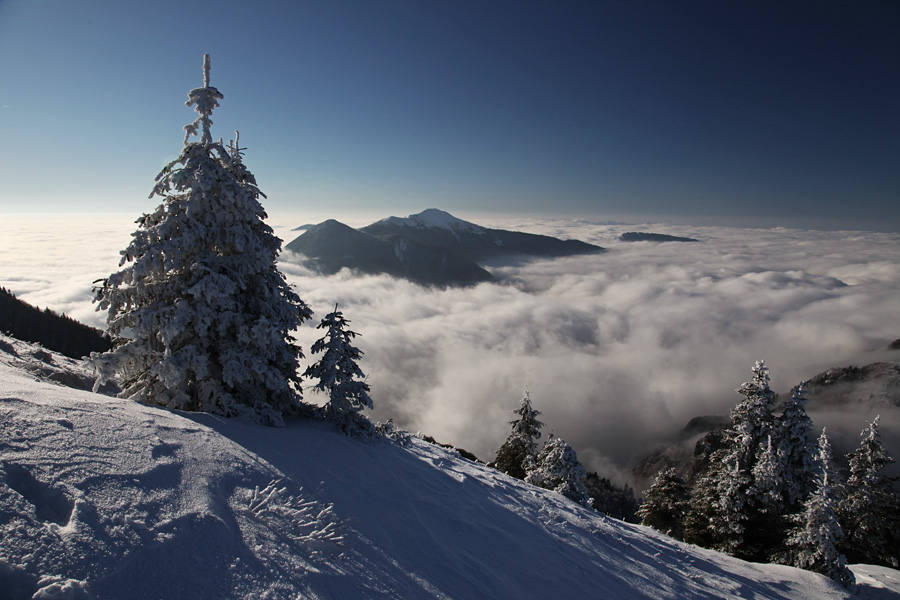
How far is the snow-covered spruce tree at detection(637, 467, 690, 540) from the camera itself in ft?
93.9

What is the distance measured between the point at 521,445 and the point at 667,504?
1163 cm

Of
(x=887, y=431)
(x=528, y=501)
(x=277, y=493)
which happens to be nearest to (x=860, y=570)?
(x=528, y=501)

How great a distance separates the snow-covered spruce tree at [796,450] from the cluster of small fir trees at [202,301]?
75.1 feet

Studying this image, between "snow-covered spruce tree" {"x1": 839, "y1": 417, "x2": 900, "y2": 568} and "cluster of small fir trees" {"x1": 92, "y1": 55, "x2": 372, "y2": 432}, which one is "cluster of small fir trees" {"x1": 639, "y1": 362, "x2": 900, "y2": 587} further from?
→ "cluster of small fir trees" {"x1": 92, "y1": 55, "x2": 372, "y2": 432}

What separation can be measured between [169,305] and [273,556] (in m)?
8.15

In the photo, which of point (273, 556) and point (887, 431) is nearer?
point (273, 556)

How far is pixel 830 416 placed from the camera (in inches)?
5915

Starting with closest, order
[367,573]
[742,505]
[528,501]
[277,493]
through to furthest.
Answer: [367,573] → [277,493] → [528,501] → [742,505]

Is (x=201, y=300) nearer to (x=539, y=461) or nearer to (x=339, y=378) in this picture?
(x=339, y=378)

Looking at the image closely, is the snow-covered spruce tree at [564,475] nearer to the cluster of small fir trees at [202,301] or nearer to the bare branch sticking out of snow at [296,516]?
the cluster of small fir trees at [202,301]

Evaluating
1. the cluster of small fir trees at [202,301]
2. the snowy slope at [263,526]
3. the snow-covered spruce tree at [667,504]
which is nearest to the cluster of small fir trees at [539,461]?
the snow-covered spruce tree at [667,504]

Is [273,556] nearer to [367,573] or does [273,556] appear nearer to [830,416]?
[367,573]

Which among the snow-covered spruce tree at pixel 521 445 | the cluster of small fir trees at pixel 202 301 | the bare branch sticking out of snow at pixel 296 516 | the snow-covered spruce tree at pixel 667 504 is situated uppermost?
the cluster of small fir trees at pixel 202 301

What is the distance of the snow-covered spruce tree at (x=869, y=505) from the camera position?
20.9 metres
